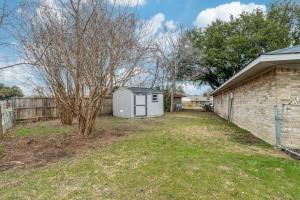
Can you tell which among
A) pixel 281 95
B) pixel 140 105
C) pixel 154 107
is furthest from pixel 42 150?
pixel 154 107

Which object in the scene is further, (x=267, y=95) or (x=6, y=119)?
(x=6, y=119)

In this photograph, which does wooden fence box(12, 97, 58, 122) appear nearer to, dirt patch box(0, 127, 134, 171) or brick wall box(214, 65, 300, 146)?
dirt patch box(0, 127, 134, 171)

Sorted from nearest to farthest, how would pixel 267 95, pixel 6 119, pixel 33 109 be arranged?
pixel 267 95 → pixel 6 119 → pixel 33 109

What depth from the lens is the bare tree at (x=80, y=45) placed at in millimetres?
6645

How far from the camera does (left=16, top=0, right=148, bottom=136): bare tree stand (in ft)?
21.8

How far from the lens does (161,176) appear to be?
3693 millimetres

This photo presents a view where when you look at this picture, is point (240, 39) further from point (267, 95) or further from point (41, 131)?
point (41, 131)

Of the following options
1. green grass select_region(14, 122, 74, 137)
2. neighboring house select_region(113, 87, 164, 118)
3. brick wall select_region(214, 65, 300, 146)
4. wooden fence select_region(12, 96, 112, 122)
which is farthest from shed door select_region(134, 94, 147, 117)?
brick wall select_region(214, 65, 300, 146)

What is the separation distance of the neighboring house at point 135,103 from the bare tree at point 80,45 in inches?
329

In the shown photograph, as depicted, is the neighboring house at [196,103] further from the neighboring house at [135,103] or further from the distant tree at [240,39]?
the neighboring house at [135,103]

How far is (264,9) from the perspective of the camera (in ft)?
77.4

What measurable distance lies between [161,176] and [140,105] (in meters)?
12.9

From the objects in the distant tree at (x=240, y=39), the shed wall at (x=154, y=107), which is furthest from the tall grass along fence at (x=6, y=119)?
the distant tree at (x=240, y=39)

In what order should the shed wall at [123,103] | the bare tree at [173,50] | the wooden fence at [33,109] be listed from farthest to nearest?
the bare tree at [173,50] → the shed wall at [123,103] → the wooden fence at [33,109]
